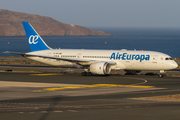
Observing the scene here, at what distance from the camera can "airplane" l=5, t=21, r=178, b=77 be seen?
44375 millimetres

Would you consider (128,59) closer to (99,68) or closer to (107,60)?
(107,60)

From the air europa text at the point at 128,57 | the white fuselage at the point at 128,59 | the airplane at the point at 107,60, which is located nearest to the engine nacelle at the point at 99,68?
the airplane at the point at 107,60

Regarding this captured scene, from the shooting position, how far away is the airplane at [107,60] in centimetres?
4438

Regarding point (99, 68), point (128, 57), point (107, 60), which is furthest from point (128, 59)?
point (99, 68)

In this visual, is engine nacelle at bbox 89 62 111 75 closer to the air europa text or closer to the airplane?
the airplane

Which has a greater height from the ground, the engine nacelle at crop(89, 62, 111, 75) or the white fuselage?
the white fuselage

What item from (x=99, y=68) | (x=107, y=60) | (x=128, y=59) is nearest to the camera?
(x=99, y=68)

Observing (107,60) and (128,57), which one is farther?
(107,60)

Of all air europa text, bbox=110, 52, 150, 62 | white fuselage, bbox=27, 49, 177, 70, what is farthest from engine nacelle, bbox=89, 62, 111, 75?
air europa text, bbox=110, 52, 150, 62

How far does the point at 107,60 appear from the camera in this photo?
1839 inches

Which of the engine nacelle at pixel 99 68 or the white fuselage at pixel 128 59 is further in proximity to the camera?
the white fuselage at pixel 128 59

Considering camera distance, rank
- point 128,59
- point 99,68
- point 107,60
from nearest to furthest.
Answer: point 99,68
point 128,59
point 107,60

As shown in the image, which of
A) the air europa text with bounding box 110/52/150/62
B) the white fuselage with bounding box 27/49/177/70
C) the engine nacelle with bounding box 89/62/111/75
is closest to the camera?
the engine nacelle with bounding box 89/62/111/75

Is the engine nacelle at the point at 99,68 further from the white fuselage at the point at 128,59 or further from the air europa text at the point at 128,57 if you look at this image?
the air europa text at the point at 128,57
